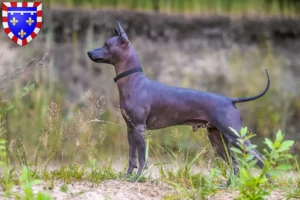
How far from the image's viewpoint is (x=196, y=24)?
5090 mm

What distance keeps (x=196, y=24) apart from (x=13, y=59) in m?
1.71

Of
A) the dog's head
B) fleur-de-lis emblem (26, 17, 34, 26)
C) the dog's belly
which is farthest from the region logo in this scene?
the dog's belly

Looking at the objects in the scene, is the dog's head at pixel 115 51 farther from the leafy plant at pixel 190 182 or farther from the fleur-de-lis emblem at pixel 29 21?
the fleur-de-lis emblem at pixel 29 21

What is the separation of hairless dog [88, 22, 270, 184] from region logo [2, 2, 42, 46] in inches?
35.7

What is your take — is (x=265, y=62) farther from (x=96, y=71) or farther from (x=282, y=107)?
(x=96, y=71)

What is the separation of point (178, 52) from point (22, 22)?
1.80 meters

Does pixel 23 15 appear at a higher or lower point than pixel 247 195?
higher

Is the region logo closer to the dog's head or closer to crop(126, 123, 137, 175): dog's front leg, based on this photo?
the dog's head

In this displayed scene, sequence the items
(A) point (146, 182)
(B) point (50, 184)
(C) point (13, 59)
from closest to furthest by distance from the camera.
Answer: (B) point (50, 184) < (A) point (146, 182) < (C) point (13, 59)

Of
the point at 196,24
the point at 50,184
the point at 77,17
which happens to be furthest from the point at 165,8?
the point at 50,184

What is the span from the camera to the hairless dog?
2762mm

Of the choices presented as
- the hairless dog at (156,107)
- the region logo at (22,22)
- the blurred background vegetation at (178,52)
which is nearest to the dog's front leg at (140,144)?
the hairless dog at (156,107)

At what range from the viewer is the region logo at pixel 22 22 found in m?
3.61

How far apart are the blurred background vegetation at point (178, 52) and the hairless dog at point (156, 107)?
6.04 ft
